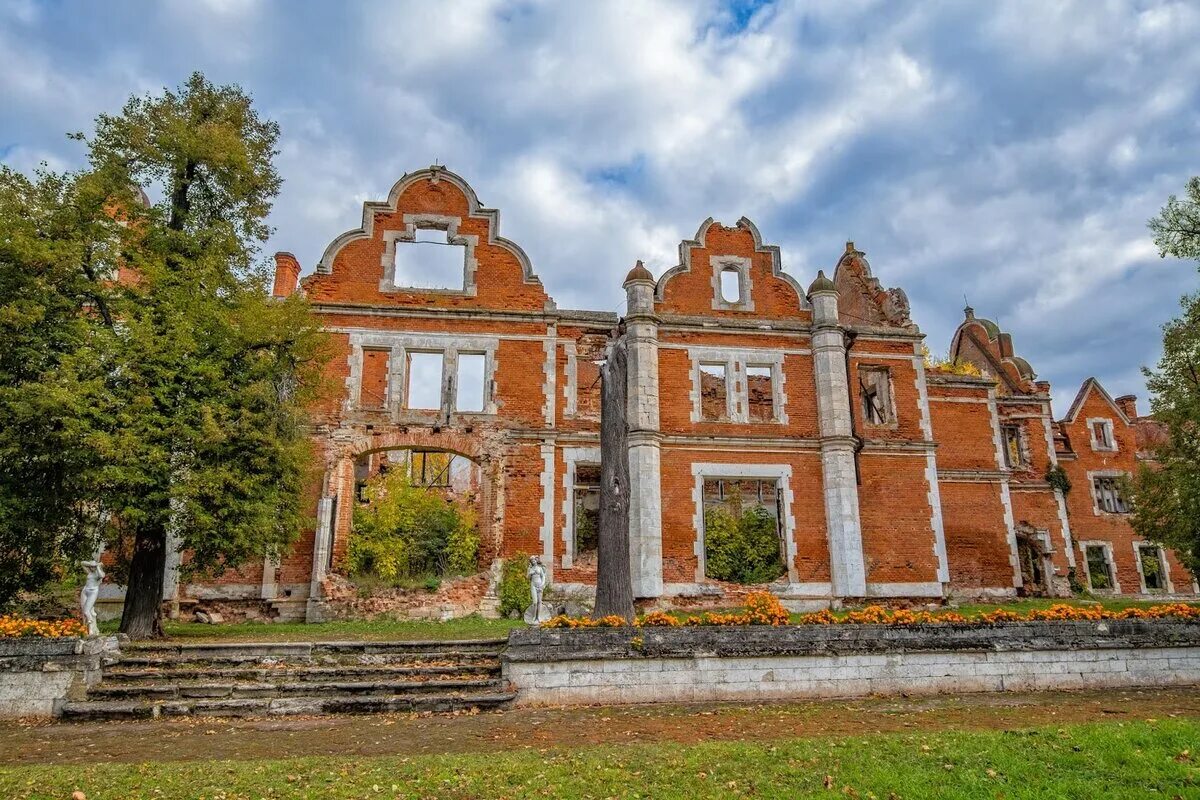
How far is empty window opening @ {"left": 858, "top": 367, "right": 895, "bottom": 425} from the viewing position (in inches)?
890

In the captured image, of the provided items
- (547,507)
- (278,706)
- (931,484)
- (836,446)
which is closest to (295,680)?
(278,706)

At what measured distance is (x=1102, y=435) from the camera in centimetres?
3128

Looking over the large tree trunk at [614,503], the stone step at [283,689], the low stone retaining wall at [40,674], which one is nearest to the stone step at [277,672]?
the stone step at [283,689]

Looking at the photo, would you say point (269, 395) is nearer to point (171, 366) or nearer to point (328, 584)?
point (171, 366)

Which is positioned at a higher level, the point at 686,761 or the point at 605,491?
the point at 605,491

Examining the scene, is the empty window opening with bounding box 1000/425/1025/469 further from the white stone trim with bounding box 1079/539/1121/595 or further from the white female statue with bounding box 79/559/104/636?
the white female statue with bounding box 79/559/104/636

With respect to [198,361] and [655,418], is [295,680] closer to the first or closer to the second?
[198,361]

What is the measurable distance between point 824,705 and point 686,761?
3.96m

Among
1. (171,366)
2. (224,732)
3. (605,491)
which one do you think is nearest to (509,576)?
(605,491)

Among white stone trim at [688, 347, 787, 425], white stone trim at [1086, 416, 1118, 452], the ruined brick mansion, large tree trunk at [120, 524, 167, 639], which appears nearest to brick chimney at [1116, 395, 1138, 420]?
white stone trim at [1086, 416, 1118, 452]

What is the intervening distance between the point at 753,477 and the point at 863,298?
8.53m

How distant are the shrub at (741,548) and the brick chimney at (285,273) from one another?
1667 centimetres

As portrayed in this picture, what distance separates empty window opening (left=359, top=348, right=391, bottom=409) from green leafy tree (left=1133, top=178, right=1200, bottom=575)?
20.2 metres

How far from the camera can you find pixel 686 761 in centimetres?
686
